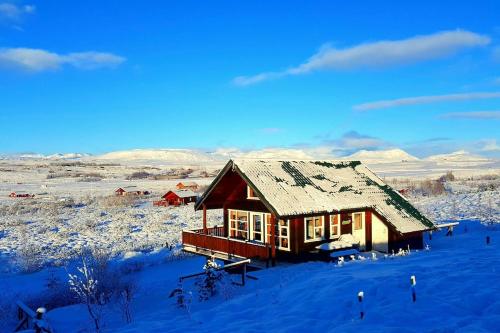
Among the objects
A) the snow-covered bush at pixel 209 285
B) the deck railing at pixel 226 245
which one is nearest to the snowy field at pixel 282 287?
the snow-covered bush at pixel 209 285

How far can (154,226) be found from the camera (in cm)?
3694

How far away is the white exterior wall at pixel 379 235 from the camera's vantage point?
2198cm

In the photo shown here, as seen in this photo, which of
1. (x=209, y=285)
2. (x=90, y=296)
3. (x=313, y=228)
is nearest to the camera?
(x=209, y=285)

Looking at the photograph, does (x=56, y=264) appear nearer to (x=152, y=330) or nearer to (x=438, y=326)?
(x=152, y=330)

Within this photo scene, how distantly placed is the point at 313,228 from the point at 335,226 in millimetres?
1325

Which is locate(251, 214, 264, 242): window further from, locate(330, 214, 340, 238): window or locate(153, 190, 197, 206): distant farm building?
locate(153, 190, 197, 206): distant farm building

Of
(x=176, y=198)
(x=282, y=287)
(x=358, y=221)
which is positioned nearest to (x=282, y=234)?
(x=358, y=221)

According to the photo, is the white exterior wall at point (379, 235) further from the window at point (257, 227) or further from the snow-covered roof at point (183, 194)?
the snow-covered roof at point (183, 194)

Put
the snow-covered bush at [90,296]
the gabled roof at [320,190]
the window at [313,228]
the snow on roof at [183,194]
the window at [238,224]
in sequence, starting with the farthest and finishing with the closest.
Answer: the snow on roof at [183,194]
the window at [238,224]
the window at [313,228]
the gabled roof at [320,190]
the snow-covered bush at [90,296]

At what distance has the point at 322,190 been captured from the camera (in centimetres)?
2138

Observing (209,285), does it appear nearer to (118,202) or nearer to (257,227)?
(257,227)

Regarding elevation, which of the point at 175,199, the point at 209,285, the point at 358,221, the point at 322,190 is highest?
the point at 322,190

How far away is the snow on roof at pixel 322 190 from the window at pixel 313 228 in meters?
1.05

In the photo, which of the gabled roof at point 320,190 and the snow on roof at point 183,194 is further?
the snow on roof at point 183,194
